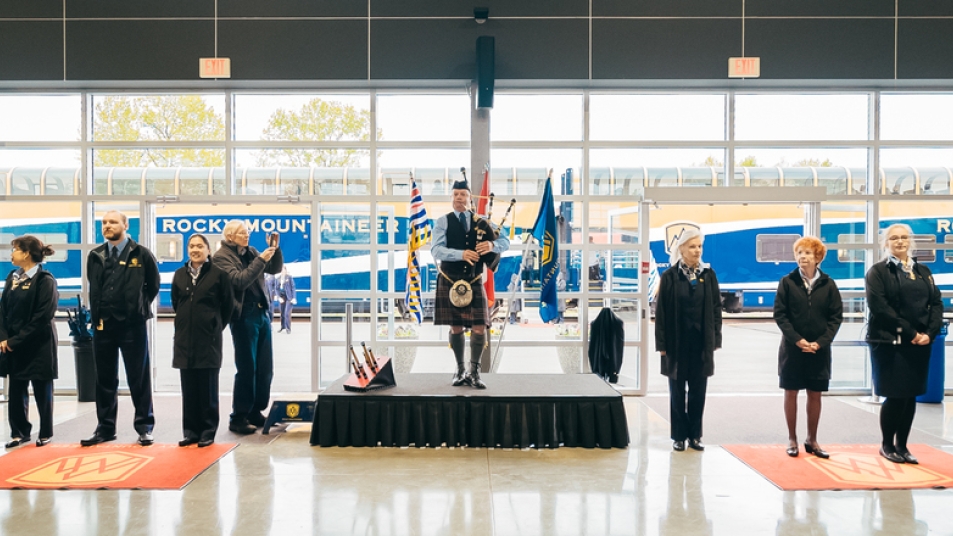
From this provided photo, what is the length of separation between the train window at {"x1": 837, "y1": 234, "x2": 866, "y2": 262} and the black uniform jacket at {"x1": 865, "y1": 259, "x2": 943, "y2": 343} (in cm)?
258

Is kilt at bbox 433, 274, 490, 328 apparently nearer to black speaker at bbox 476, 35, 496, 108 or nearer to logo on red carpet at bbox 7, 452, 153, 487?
logo on red carpet at bbox 7, 452, 153, 487

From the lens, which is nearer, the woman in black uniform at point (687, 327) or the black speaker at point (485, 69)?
the woman in black uniform at point (687, 327)

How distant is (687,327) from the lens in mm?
4301

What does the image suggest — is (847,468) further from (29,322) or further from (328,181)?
(29,322)

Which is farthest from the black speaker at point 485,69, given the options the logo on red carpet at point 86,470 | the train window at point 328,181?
the logo on red carpet at point 86,470

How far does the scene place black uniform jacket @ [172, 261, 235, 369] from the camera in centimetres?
427

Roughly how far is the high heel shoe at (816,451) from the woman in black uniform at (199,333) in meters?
3.93

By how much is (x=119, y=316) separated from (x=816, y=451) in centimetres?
467

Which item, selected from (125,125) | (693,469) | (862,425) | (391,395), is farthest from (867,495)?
(125,125)

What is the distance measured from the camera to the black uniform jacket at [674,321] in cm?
428

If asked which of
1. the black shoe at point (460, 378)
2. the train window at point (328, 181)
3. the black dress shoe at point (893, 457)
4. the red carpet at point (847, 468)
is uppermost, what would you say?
A: the train window at point (328, 181)

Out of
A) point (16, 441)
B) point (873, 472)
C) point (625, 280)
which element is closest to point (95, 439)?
point (16, 441)

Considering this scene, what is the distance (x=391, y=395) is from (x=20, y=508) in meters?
2.10

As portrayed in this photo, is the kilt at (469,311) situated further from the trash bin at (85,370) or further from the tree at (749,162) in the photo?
the trash bin at (85,370)
